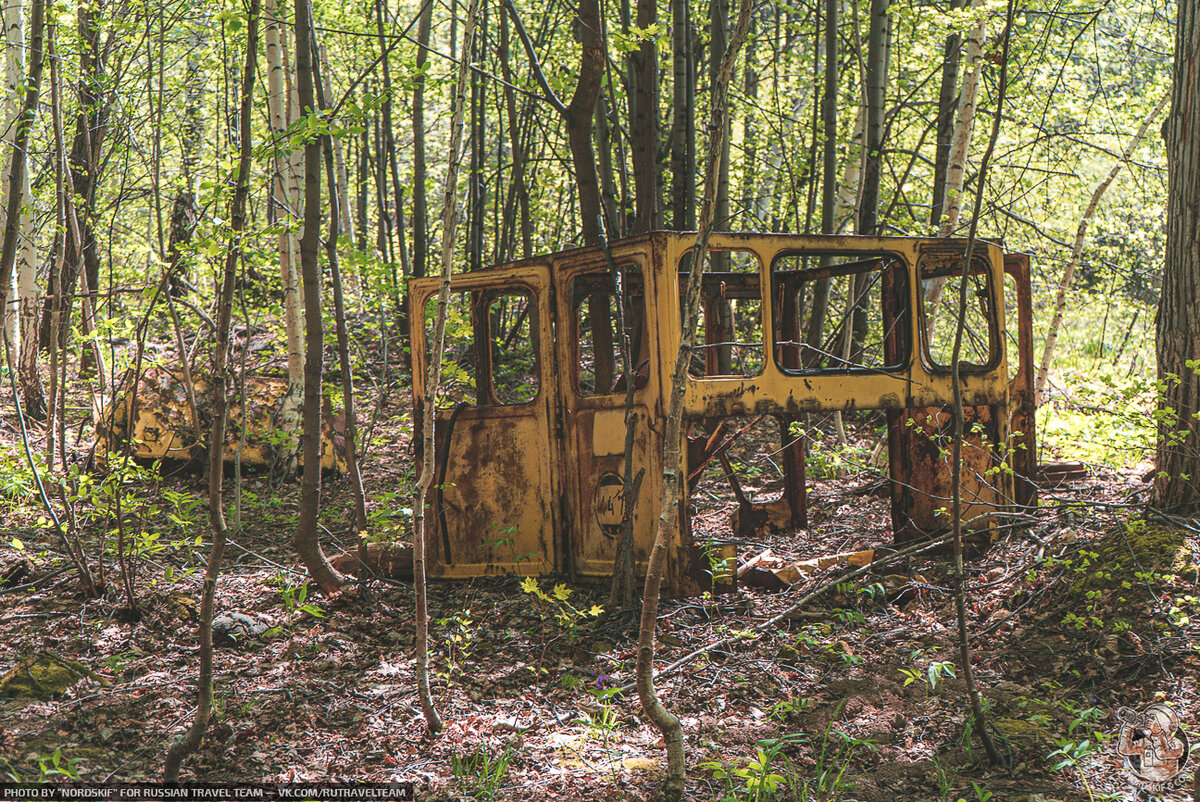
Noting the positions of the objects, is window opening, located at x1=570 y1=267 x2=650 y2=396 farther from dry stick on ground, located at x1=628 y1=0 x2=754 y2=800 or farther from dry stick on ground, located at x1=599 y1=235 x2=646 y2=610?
dry stick on ground, located at x1=628 y1=0 x2=754 y2=800

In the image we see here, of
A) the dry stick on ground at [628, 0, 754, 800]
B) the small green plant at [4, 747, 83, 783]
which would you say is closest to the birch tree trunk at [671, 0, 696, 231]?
the dry stick on ground at [628, 0, 754, 800]

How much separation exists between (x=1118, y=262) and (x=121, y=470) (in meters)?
14.9

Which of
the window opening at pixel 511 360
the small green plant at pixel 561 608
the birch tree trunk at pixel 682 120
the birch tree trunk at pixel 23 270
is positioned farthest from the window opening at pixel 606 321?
the birch tree trunk at pixel 23 270

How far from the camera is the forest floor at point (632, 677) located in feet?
9.76

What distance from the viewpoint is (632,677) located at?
384 centimetres

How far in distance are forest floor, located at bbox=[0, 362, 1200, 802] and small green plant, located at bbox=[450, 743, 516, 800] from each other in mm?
13

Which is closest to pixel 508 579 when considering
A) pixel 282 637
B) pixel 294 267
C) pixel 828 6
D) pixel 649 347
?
pixel 282 637

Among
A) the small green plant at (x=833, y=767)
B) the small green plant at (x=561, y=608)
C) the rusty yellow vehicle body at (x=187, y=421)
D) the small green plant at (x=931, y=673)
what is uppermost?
the rusty yellow vehicle body at (x=187, y=421)

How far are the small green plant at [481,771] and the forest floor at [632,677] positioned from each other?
0.04 feet

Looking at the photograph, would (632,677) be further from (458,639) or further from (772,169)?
(772,169)

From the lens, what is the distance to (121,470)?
432 centimetres

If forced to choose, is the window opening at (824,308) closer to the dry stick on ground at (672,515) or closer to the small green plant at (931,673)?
the dry stick on ground at (672,515)

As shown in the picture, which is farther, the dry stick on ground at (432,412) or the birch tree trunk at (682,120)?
the birch tree trunk at (682,120)

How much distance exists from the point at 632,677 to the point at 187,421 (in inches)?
237
